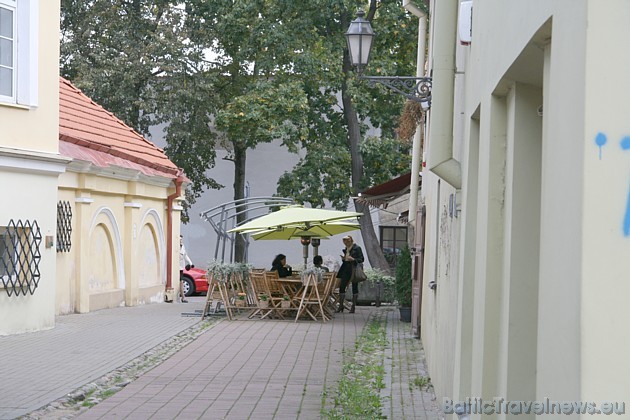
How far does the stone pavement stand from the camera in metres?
9.88

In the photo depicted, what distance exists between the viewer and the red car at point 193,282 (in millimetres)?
34031

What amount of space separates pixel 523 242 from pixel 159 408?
18.9 ft

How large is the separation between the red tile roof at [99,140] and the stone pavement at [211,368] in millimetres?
3449

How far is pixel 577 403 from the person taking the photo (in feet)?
9.27

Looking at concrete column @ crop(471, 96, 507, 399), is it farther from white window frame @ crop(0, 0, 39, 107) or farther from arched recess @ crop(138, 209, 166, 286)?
arched recess @ crop(138, 209, 166, 286)

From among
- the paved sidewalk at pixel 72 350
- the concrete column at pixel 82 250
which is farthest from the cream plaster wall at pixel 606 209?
the concrete column at pixel 82 250

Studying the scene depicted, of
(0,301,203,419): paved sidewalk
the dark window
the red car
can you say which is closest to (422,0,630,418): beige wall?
(0,301,203,419): paved sidewalk

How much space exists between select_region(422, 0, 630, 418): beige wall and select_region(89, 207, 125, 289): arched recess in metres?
15.0

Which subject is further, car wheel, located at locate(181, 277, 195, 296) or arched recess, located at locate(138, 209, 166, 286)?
car wheel, located at locate(181, 277, 195, 296)

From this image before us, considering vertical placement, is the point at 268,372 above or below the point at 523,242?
below

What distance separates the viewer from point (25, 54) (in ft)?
54.4

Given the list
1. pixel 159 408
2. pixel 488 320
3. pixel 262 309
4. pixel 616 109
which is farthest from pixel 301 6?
pixel 616 109

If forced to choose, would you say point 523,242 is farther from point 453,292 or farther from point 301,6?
point 301,6

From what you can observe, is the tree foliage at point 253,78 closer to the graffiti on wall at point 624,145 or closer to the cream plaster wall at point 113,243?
the cream plaster wall at point 113,243
